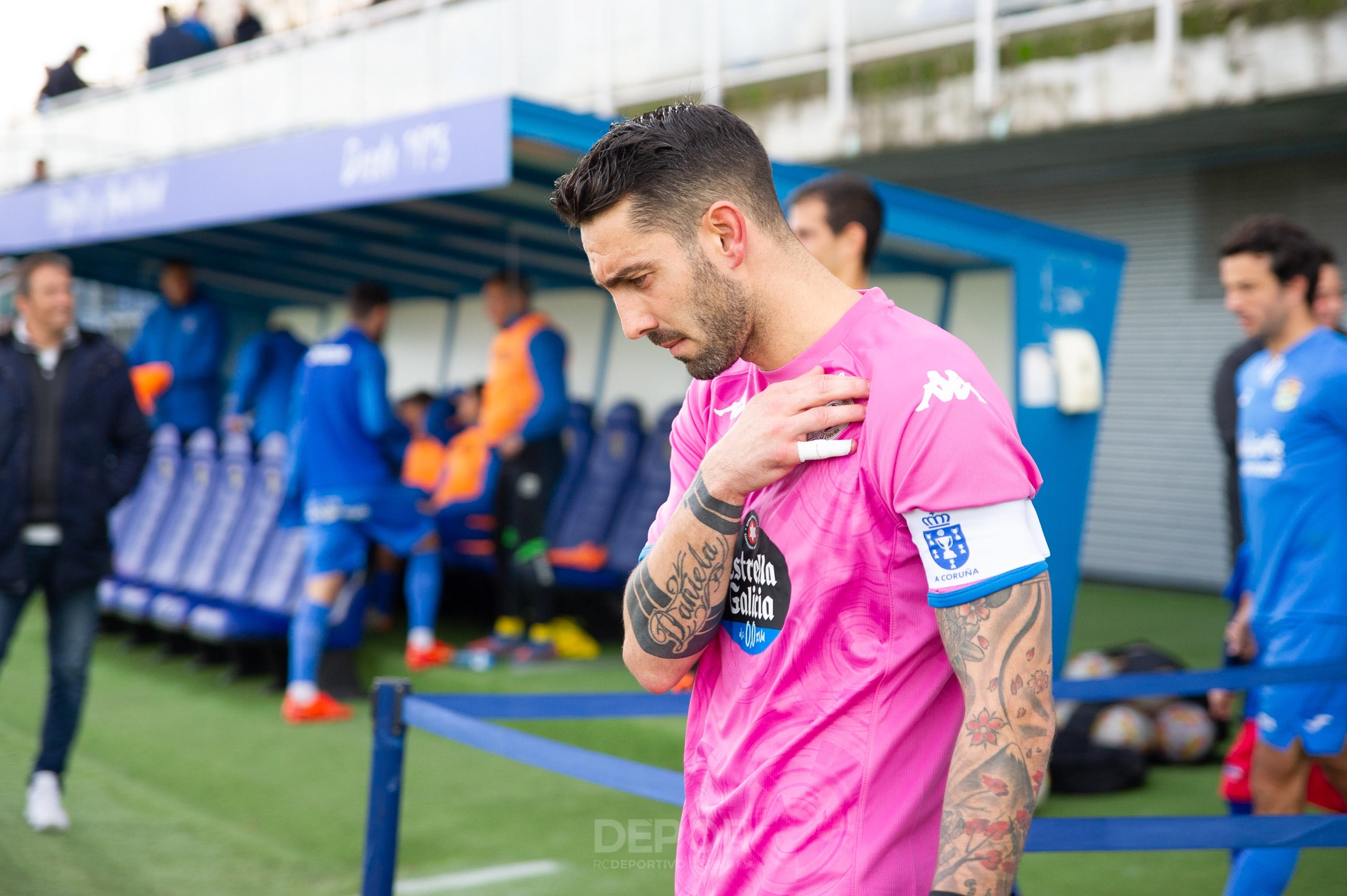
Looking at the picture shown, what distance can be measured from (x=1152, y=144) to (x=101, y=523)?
8741 millimetres

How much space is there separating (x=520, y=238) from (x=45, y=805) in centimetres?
516

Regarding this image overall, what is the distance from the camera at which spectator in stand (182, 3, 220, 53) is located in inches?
699

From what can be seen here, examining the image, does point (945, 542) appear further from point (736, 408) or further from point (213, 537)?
point (213, 537)

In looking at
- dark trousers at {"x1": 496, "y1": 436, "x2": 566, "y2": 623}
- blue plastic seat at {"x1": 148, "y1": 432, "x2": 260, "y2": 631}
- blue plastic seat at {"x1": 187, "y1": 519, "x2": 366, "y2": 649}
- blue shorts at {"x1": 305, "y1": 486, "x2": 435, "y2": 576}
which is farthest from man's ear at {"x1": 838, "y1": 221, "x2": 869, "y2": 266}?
blue plastic seat at {"x1": 148, "y1": 432, "x2": 260, "y2": 631}

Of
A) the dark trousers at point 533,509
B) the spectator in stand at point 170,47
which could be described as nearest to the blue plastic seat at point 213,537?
the dark trousers at point 533,509

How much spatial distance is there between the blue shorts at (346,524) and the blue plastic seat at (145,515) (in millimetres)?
2276

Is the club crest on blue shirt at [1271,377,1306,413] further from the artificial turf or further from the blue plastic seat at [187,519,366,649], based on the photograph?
the blue plastic seat at [187,519,366,649]

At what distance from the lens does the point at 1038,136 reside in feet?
31.8

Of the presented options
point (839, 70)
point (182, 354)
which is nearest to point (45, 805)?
point (182, 354)

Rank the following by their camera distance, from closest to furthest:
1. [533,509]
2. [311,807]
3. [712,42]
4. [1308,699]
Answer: [1308,699], [311,807], [533,509], [712,42]

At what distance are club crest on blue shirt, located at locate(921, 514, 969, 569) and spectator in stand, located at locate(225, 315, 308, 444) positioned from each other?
30.7 ft

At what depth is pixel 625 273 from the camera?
1549 mm

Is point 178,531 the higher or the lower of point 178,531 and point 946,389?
the lower

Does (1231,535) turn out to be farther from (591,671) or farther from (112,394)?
(112,394)
